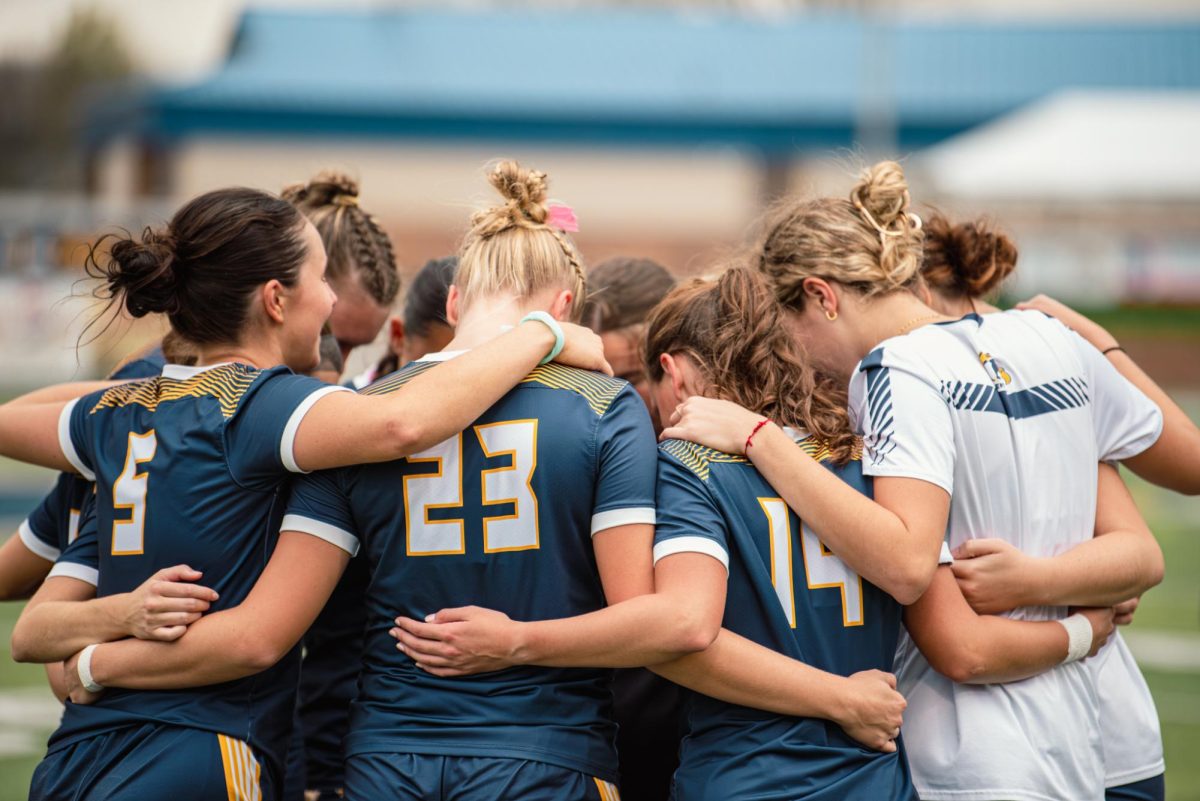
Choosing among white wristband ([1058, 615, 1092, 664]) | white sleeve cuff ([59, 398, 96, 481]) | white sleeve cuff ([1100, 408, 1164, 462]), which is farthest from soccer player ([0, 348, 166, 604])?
white sleeve cuff ([1100, 408, 1164, 462])

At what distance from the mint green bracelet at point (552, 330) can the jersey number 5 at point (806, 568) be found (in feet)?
1.67

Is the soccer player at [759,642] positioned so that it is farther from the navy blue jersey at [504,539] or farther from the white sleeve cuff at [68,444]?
the white sleeve cuff at [68,444]

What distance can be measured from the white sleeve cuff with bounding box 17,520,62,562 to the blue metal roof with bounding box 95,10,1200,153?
30159mm

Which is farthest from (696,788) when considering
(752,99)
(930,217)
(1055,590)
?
(752,99)

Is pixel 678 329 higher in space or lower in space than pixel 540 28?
lower

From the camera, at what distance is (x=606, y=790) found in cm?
256

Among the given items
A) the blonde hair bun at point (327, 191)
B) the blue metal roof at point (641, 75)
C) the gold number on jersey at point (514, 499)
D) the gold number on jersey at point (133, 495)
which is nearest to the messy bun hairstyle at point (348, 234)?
the blonde hair bun at point (327, 191)

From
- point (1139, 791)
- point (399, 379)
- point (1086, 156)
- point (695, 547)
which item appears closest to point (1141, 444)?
point (1139, 791)

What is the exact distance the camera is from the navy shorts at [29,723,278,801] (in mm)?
2578

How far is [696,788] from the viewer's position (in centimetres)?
255

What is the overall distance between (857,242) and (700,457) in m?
0.67

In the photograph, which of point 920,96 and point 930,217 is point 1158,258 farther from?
point 930,217

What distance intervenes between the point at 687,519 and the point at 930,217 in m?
1.31

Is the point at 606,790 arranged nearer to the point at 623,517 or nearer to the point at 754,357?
the point at 623,517
